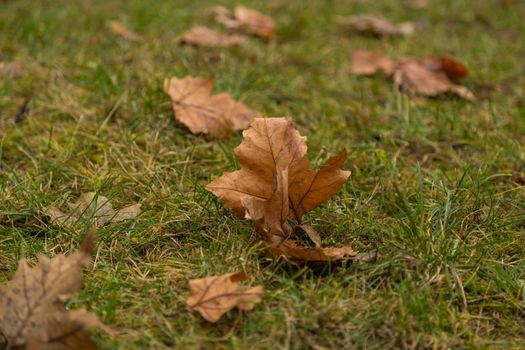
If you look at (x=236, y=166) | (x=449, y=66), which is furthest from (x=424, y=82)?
(x=236, y=166)

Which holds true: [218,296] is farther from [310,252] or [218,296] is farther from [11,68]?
[11,68]

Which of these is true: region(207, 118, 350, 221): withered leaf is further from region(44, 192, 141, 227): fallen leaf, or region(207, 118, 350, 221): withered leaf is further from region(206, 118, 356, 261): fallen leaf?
region(44, 192, 141, 227): fallen leaf

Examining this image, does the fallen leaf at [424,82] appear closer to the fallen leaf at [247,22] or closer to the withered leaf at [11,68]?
the fallen leaf at [247,22]

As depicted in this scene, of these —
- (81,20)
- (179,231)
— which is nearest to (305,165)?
(179,231)

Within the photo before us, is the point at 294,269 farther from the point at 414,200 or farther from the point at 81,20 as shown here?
the point at 81,20

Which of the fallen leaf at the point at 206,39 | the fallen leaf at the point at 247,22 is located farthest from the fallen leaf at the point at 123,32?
the fallen leaf at the point at 247,22

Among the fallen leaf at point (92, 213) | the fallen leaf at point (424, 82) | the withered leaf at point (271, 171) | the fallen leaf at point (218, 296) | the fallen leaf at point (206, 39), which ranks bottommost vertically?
the fallen leaf at point (424, 82)

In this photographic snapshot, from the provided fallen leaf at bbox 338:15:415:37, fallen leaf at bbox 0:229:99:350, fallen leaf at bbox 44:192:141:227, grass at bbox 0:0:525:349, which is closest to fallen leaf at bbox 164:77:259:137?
grass at bbox 0:0:525:349
